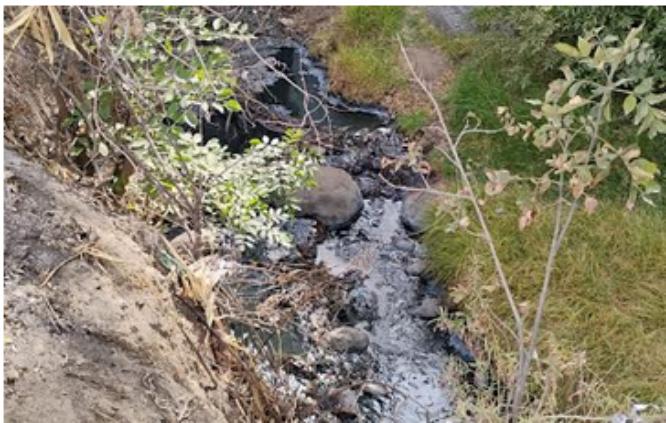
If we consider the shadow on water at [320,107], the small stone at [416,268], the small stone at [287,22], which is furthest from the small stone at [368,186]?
the small stone at [287,22]

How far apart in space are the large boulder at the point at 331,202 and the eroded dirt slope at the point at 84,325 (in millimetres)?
2278

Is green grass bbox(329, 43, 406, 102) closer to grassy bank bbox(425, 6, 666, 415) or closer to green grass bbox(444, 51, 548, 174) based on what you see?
green grass bbox(444, 51, 548, 174)

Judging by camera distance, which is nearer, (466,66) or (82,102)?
(82,102)

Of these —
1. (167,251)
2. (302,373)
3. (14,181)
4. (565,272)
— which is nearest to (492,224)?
(565,272)

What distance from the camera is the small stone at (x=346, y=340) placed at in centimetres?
382

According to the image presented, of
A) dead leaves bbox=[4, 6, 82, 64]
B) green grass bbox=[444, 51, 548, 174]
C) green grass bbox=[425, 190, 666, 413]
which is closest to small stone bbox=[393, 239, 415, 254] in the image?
green grass bbox=[425, 190, 666, 413]

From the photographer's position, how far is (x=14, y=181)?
7.16ft

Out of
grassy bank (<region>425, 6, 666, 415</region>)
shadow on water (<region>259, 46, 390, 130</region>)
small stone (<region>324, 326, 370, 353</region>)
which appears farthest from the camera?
shadow on water (<region>259, 46, 390, 130</region>)

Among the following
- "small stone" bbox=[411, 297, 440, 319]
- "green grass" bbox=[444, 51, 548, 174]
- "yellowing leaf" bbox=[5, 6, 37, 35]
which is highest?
"yellowing leaf" bbox=[5, 6, 37, 35]

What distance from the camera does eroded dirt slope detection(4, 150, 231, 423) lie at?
1896 millimetres

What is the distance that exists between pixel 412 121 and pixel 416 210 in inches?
40.5

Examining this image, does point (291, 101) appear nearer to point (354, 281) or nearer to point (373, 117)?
point (373, 117)

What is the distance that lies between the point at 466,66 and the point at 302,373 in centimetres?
286

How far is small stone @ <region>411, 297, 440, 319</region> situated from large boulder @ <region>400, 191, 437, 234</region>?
0.56 m
